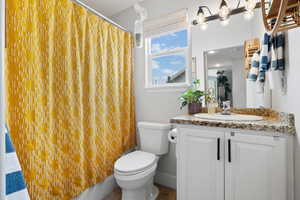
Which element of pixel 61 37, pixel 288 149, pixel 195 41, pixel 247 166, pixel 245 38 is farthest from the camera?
pixel 195 41

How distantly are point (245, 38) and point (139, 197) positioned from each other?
1.88m

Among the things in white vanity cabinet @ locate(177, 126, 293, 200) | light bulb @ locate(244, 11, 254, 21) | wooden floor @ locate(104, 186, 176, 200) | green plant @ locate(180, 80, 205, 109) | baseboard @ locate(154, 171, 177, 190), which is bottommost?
wooden floor @ locate(104, 186, 176, 200)

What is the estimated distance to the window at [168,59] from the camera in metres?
1.83

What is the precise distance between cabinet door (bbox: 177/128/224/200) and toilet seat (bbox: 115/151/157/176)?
0.34 metres

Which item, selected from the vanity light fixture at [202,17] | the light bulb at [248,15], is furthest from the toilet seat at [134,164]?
the light bulb at [248,15]

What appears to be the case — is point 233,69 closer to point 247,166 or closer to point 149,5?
point 247,166

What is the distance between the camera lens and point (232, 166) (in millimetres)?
1051

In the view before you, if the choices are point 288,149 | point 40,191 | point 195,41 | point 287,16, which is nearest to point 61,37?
point 40,191

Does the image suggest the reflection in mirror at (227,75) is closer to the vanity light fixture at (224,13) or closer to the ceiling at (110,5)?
the vanity light fixture at (224,13)

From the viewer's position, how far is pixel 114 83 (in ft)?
5.90

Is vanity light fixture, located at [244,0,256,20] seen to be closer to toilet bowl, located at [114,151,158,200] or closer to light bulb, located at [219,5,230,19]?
light bulb, located at [219,5,230,19]

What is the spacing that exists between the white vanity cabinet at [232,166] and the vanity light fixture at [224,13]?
1.14 meters

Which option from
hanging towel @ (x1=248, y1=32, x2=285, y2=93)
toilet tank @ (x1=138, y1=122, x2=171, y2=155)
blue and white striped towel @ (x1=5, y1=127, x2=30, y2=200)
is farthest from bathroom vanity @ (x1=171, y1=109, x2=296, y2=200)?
blue and white striped towel @ (x1=5, y1=127, x2=30, y2=200)

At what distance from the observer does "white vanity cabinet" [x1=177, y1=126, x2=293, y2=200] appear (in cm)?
91
